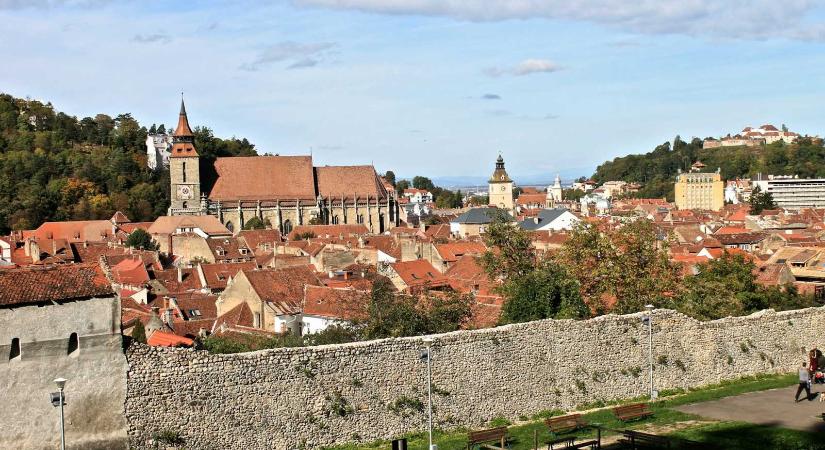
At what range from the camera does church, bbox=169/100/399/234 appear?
115m

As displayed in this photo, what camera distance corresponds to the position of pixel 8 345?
14977 mm

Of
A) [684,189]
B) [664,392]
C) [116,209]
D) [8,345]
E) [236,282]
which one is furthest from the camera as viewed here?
[684,189]

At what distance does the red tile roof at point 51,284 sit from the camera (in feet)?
49.5

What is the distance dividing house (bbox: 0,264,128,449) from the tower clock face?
338 feet

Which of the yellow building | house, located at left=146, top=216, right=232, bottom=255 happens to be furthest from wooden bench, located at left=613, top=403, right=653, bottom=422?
the yellow building

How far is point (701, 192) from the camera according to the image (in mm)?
182000

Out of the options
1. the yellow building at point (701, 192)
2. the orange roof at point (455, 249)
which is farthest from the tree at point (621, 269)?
the yellow building at point (701, 192)

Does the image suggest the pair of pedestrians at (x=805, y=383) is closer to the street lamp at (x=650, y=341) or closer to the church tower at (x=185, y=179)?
the street lamp at (x=650, y=341)

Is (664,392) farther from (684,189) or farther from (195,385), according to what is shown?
(684,189)

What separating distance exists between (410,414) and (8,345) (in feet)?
24.6

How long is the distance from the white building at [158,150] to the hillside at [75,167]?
7.74 feet

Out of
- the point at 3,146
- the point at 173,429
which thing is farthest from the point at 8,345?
the point at 3,146

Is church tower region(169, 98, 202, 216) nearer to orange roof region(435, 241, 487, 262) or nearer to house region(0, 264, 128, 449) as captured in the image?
orange roof region(435, 241, 487, 262)

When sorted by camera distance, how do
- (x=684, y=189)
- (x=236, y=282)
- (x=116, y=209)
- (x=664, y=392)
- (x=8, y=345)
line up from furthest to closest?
(x=684, y=189)
(x=116, y=209)
(x=236, y=282)
(x=664, y=392)
(x=8, y=345)
